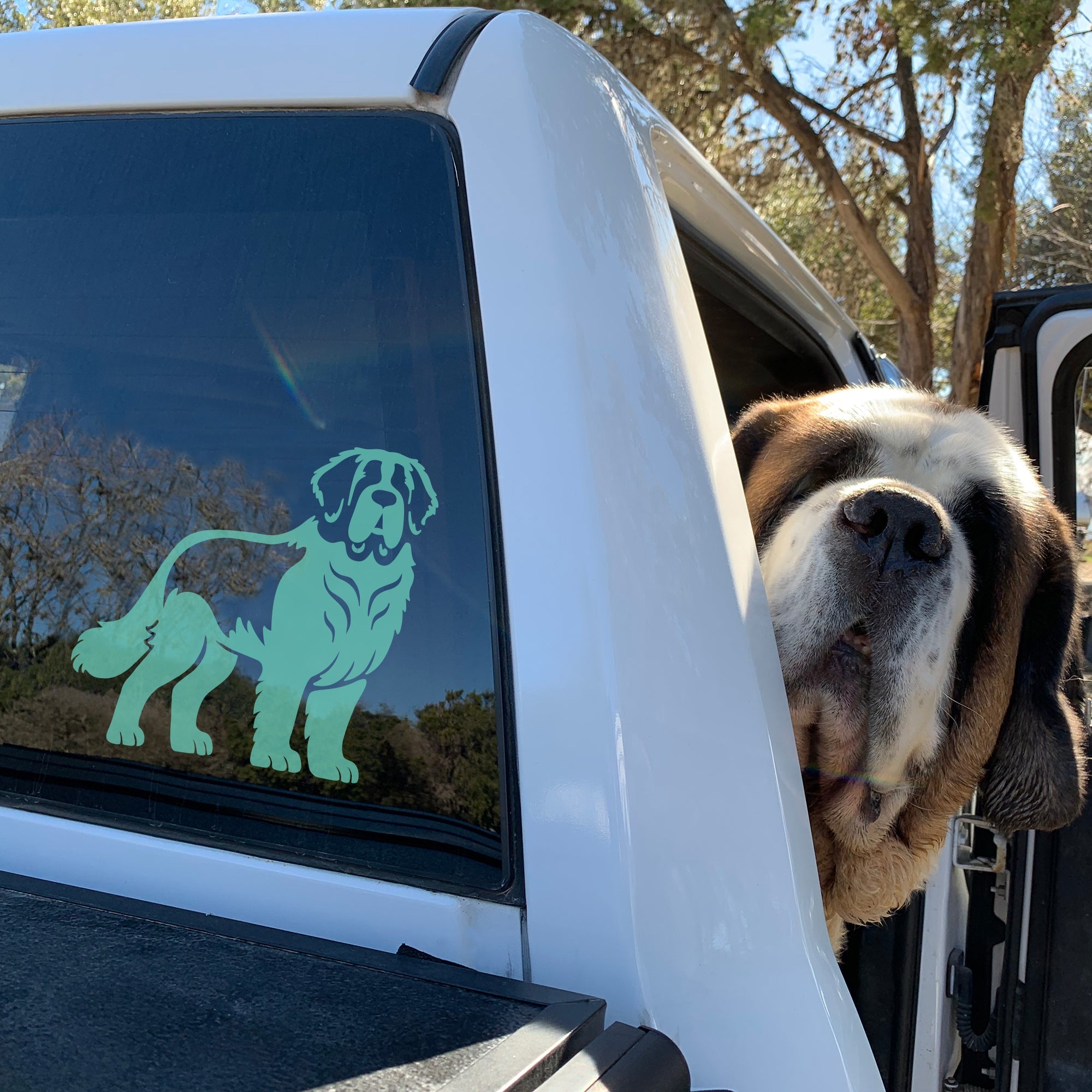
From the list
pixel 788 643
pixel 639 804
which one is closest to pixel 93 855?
pixel 639 804

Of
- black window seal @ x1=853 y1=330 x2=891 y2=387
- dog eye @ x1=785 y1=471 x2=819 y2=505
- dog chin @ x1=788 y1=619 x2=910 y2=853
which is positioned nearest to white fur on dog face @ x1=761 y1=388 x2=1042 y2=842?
dog chin @ x1=788 y1=619 x2=910 y2=853

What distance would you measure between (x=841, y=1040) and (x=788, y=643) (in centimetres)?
79

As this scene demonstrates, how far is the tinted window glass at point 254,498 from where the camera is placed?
1.14 metres

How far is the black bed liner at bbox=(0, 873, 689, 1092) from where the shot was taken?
0.84 m

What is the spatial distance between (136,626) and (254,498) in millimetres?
203

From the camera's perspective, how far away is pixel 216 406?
126 cm

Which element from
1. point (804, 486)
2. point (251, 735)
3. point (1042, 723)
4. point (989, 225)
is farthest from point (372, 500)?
point (989, 225)

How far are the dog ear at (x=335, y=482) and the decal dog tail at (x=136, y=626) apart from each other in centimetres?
10

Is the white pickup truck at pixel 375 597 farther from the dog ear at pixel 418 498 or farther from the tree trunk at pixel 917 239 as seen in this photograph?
the tree trunk at pixel 917 239

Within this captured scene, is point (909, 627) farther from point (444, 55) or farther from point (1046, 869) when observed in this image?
point (444, 55)

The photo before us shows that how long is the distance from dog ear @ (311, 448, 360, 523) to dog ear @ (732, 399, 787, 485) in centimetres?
129

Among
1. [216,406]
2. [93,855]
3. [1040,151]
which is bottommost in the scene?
[93,855]

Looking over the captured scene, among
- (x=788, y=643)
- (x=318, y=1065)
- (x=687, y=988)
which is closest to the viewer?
(x=318, y=1065)

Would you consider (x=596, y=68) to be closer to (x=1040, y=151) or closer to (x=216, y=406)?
(x=216, y=406)
